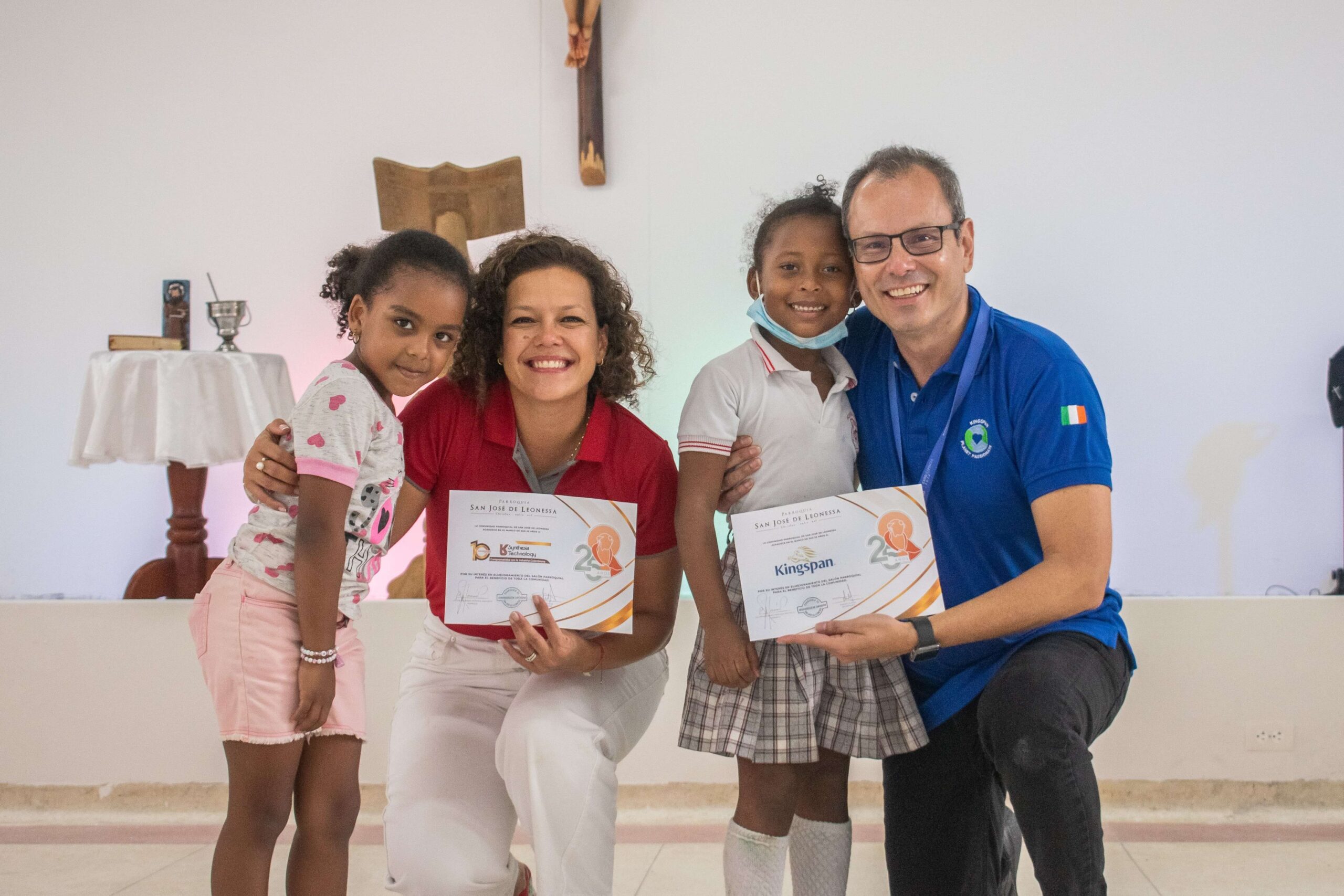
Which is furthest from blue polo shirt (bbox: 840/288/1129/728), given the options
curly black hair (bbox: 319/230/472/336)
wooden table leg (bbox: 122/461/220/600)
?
wooden table leg (bbox: 122/461/220/600)

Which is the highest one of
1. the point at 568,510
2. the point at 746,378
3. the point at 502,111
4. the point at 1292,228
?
the point at 502,111

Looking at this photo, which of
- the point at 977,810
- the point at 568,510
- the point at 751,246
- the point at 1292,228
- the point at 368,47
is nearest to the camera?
the point at 568,510

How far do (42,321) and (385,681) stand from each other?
6.52 feet

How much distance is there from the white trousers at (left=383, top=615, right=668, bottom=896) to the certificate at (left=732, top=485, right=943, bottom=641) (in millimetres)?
321

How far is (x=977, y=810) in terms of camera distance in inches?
72.5

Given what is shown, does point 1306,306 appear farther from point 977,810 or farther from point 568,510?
point 568,510

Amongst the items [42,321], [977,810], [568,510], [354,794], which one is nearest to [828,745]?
[977,810]

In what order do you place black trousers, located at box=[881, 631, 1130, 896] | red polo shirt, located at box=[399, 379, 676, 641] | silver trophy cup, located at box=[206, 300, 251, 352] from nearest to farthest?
black trousers, located at box=[881, 631, 1130, 896]
red polo shirt, located at box=[399, 379, 676, 641]
silver trophy cup, located at box=[206, 300, 251, 352]

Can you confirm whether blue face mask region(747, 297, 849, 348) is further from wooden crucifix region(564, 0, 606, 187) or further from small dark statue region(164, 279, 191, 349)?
small dark statue region(164, 279, 191, 349)

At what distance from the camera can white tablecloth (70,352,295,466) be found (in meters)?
2.95

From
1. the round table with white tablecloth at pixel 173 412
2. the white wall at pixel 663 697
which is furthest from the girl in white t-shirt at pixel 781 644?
the round table with white tablecloth at pixel 173 412

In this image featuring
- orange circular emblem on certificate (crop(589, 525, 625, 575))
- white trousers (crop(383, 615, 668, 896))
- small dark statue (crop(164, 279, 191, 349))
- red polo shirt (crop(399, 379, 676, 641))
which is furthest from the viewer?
small dark statue (crop(164, 279, 191, 349))

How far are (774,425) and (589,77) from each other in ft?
6.72

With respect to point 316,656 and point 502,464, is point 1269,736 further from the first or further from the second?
point 316,656
